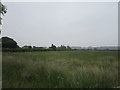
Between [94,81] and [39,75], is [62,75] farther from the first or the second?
[94,81]

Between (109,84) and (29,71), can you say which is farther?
(29,71)

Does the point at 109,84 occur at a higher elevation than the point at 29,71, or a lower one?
lower

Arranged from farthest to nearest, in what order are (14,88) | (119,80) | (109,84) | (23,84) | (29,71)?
→ (29,71) → (119,80) → (109,84) → (23,84) → (14,88)

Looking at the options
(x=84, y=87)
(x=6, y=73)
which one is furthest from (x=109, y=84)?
(x=6, y=73)

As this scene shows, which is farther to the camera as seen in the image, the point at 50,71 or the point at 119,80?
the point at 50,71

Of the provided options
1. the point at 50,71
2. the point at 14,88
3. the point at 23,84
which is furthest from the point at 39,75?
the point at 14,88

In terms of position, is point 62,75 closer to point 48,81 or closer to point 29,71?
point 48,81

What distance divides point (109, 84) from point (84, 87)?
34.6 inches

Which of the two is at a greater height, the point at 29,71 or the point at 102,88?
the point at 29,71

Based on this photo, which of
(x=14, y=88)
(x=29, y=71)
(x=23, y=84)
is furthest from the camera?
(x=29, y=71)

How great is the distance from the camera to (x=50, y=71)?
156 inches

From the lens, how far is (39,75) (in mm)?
3746

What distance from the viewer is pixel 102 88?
304 cm

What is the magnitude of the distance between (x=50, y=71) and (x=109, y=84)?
79.1 inches
